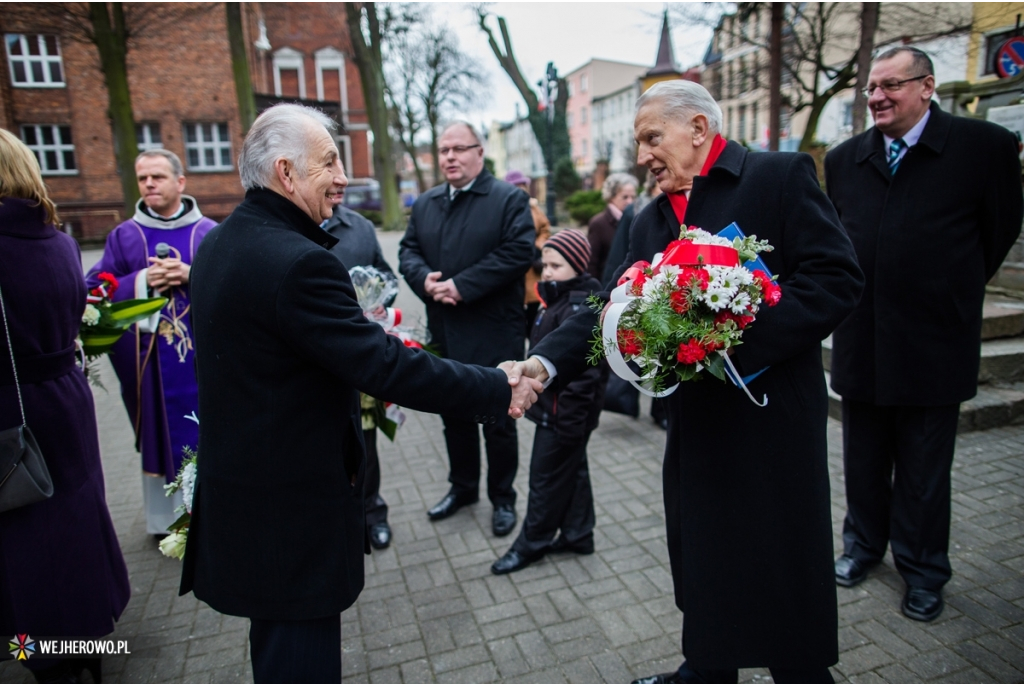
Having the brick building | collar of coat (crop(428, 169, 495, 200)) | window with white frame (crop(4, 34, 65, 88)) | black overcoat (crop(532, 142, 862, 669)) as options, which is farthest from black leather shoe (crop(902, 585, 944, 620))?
window with white frame (crop(4, 34, 65, 88))

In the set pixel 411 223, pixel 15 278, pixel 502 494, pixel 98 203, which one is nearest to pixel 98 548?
pixel 15 278

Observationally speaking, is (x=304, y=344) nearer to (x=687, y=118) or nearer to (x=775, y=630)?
(x=687, y=118)

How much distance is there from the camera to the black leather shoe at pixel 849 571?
341 centimetres

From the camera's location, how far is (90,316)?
345 cm

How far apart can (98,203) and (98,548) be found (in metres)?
29.9

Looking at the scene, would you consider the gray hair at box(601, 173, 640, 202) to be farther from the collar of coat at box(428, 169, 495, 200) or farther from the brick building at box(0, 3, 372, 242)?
the brick building at box(0, 3, 372, 242)

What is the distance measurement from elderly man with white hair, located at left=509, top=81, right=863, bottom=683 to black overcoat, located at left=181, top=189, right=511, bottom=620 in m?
0.95

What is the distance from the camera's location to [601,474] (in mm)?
5066

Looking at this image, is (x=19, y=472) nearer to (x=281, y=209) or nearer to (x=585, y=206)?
(x=281, y=209)

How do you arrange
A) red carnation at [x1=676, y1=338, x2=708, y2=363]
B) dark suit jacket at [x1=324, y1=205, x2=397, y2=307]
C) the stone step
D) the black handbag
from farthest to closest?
the stone step, dark suit jacket at [x1=324, y1=205, x2=397, y2=307], the black handbag, red carnation at [x1=676, y1=338, x2=708, y2=363]

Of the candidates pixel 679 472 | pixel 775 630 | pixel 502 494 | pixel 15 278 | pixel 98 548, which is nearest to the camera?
pixel 775 630

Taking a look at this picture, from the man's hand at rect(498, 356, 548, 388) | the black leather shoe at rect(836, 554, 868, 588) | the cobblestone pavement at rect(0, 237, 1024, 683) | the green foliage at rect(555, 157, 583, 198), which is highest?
the green foliage at rect(555, 157, 583, 198)

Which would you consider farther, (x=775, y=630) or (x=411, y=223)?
(x=411, y=223)

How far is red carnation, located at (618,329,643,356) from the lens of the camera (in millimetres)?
1951
